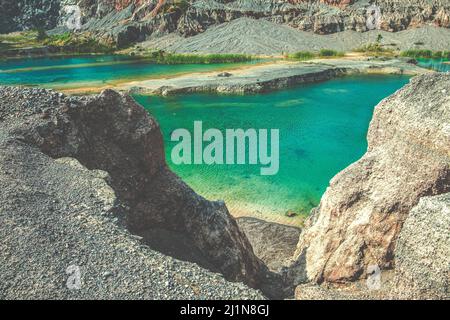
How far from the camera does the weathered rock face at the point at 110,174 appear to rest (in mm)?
13469

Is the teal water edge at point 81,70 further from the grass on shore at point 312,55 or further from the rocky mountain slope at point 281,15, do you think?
the rocky mountain slope at point 281,15

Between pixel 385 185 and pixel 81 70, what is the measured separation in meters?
97.7

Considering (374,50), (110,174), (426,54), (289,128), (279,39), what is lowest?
(289,128)

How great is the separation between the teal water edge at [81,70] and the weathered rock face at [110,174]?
63.7 metres

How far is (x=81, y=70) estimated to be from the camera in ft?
332

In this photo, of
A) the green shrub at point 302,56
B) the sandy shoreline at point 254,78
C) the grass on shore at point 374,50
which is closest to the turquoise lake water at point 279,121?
the sandy shoreline at point 254,78

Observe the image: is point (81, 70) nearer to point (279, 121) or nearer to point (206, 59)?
point (206, 59)

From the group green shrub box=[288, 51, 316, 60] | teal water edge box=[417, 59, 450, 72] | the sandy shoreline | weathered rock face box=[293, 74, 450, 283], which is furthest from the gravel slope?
weathered rock face box=[293, 74, 450, 283]

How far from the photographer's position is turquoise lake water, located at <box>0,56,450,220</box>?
3125 centimetres

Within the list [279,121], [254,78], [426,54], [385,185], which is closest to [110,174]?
[385,185]

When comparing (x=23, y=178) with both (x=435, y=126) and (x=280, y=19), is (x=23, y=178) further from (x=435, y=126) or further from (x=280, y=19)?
(x=280, y=19)
